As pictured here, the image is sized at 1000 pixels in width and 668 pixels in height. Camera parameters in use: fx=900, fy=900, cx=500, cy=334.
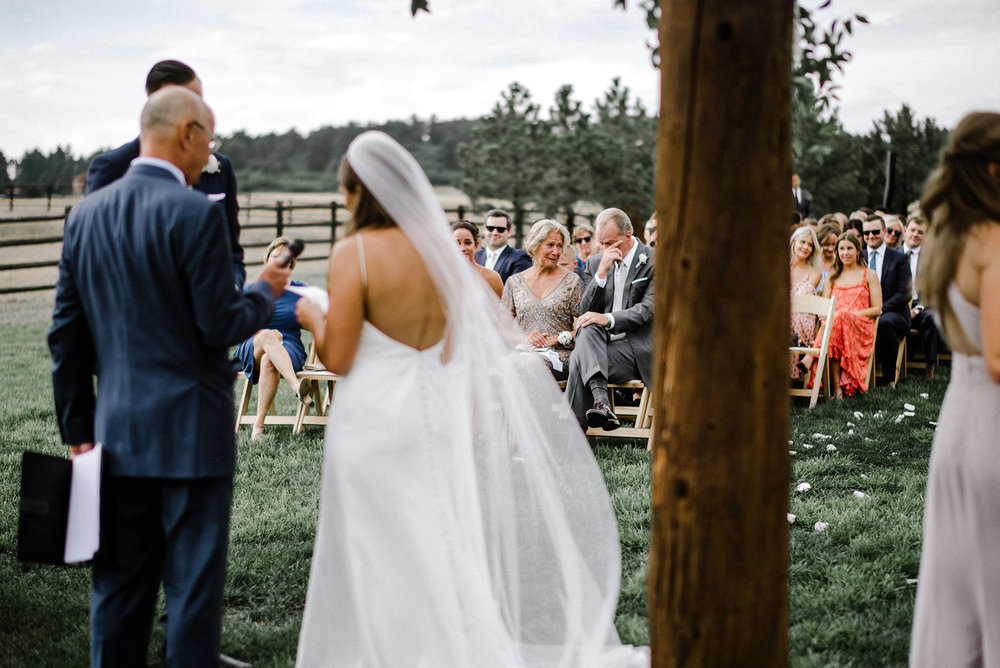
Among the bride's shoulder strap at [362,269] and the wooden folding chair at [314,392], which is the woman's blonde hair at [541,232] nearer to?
the wooden folding chair at [314,392]

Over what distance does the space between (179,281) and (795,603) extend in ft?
10.3

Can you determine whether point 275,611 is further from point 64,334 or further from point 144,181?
point 144,181

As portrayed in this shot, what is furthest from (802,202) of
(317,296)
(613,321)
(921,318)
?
(317,296)

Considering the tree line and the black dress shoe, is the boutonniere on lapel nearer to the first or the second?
the black dress shoe

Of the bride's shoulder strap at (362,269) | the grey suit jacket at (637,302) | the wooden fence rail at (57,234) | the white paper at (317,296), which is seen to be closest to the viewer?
the bride's shoulder strap at (362,269)

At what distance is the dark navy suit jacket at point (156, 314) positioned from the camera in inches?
106

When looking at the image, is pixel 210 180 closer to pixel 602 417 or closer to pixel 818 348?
pixel 602 417

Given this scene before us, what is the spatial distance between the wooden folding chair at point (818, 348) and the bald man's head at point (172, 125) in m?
7.27

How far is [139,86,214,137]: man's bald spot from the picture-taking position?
110 inches

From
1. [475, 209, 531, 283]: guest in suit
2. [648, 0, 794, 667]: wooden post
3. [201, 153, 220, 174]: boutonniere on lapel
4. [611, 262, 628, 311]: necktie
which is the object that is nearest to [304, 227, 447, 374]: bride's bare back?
[201, 153, 220, 174]: boutonniere on lapel

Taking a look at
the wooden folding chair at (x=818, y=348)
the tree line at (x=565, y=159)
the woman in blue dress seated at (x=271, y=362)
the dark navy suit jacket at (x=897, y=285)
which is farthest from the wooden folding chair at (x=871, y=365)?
the tree line at (x=565, y=159)

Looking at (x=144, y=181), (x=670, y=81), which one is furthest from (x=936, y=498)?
(x=144, y=181)

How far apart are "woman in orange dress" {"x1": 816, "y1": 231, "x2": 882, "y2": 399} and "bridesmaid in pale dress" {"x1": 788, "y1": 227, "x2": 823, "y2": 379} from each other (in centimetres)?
21

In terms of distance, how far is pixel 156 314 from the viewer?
2729mm
